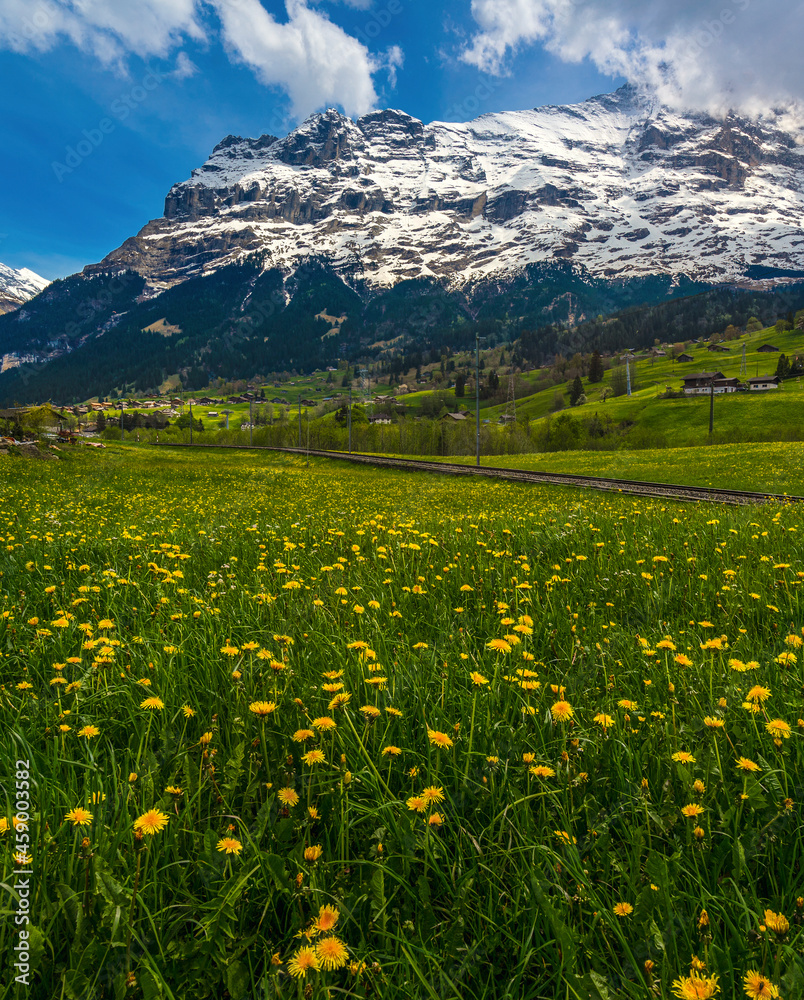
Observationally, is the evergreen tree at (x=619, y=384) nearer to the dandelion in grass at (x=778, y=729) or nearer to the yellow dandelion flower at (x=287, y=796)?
the dandelion in grass at (x=778, y=729)

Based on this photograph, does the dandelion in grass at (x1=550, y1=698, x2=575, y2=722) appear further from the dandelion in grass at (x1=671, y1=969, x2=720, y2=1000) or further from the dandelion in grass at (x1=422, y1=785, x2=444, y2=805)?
the dandelion in grass at (x1=671, y1=969, x2=720, y2=1000)

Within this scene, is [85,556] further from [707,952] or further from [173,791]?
[707,952]

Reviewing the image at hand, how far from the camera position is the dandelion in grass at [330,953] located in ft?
3.95

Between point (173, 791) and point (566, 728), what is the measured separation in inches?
64.7

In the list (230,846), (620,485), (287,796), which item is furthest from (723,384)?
(230,846)

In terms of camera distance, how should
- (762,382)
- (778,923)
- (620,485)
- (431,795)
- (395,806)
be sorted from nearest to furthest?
(778,923) → (431,795) → (395,806) → (620,485) → (762,382)

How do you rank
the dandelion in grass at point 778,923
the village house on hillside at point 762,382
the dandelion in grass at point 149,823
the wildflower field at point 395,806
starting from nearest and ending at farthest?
the dandelion in grass at point 778,923
the wildflower field at point 395,806
the dandelion in grass at point 149,823
the village house on hillside at point 762,382

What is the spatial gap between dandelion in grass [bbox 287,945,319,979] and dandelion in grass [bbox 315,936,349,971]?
2 cm

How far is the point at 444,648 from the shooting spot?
3.28 m

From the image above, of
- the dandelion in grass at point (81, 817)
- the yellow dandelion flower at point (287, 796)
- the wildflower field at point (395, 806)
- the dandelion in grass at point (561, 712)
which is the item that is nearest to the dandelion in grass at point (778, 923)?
the wildflower field at point (395, 806)

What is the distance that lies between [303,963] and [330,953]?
0.23ft

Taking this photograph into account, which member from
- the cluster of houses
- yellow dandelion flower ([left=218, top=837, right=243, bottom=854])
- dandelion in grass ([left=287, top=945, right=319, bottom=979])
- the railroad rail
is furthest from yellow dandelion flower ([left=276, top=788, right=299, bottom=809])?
the cluster of houses

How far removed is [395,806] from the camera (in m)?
1.90

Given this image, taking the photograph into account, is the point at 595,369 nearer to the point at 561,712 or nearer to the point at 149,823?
the point at 561,712
